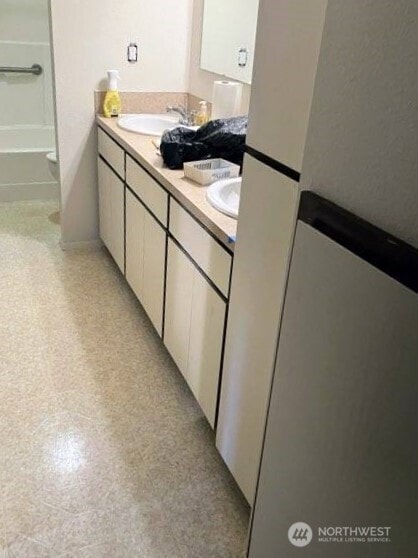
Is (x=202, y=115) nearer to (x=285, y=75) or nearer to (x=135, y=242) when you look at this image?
(x=135, y=242)

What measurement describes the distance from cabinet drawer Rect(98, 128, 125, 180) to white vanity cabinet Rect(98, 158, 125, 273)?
43mm

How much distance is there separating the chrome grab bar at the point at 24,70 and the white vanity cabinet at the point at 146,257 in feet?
7.80

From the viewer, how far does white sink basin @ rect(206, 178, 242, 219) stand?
5.41 feet

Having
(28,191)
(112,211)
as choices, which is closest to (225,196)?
(112,211)

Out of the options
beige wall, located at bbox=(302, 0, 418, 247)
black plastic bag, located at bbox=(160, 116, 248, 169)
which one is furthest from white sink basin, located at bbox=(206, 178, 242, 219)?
beige wall, located at bbox=(302, 0, 418, 247)

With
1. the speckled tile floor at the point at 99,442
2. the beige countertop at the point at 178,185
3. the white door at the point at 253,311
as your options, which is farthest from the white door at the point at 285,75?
the speckled tile floor at the point at 99,442

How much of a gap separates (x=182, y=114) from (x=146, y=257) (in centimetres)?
104

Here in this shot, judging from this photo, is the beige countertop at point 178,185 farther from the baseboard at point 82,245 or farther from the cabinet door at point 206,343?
the baseboard at point 82,245

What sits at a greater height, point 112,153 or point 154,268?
point 112,153

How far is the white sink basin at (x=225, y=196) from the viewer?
165 centimetres

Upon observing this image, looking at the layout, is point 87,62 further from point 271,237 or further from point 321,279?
point 321,279

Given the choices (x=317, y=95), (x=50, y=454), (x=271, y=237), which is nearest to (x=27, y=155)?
(x=50, y=454)

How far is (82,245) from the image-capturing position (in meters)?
3.33

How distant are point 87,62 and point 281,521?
8.55 feet
